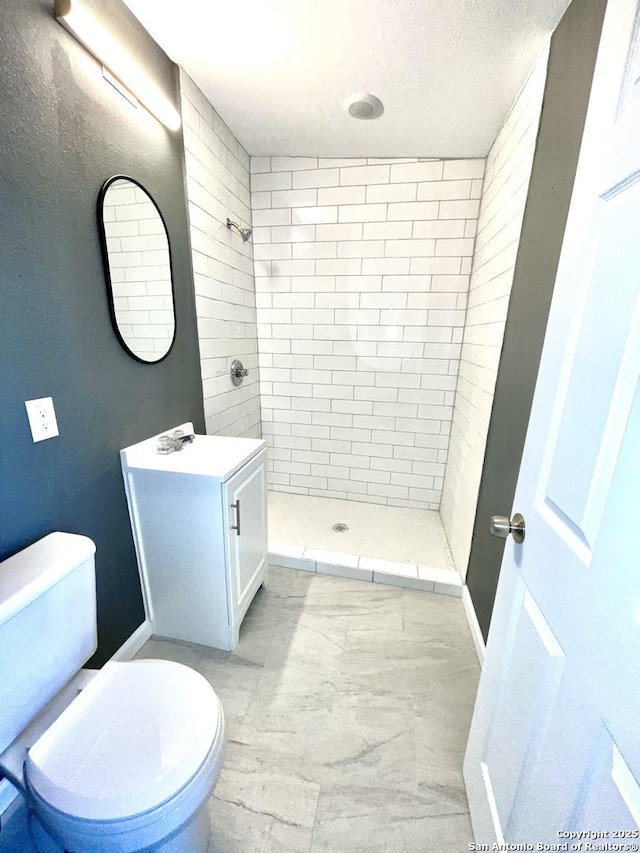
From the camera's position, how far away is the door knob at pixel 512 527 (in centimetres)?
77

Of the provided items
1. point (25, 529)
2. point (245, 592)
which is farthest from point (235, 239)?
point (245, 592)

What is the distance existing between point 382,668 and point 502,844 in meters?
0.66

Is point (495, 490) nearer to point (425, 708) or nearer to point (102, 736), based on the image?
point (425, 708)

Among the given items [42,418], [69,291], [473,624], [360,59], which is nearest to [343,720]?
[473,624]

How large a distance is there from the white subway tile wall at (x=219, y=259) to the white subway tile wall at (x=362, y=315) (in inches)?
7.2

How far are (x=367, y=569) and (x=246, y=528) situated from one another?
2.70 ft

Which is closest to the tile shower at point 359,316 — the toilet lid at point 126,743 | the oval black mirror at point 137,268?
the oval black mirror at point 137,268

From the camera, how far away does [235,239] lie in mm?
2053

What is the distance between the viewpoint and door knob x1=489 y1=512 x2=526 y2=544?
77cm

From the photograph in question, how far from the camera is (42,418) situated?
99cm

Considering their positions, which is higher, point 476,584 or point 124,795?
point 124,795

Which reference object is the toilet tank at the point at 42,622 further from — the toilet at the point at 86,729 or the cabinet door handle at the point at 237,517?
the cabinet door handle at the point at 237,517

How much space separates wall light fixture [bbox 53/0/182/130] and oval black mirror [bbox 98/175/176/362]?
0.29m

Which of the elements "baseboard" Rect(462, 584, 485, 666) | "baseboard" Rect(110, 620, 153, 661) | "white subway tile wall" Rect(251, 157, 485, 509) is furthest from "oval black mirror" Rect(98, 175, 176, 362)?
"baseboard" Rect(462, 584, 485, 666)
